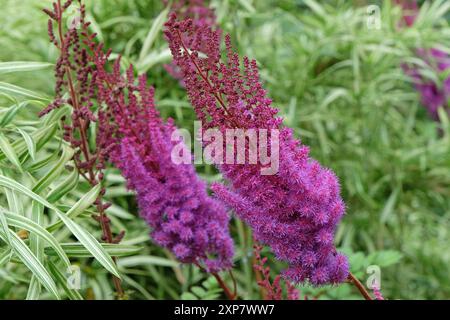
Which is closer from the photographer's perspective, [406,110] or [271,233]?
[271,233]

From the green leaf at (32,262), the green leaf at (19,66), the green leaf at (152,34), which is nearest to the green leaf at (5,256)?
the green leaf at (32,262)

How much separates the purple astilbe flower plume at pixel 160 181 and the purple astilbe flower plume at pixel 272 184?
14 cm

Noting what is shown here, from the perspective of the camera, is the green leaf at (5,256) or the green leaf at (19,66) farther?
the green leaf at (19,66)

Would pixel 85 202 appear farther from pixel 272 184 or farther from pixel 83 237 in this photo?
pixel 272 184

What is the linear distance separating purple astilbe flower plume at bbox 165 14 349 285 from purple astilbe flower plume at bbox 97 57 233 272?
142 mm

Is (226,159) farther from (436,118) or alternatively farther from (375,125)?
(436,118)

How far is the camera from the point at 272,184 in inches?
37.1

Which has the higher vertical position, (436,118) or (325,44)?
(325,44)

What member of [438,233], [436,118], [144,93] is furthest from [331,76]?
[144,93]

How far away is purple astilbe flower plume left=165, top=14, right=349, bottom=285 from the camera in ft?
3.05

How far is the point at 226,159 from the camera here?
95 centimetres

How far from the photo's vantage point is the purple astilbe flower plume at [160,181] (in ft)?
3.55

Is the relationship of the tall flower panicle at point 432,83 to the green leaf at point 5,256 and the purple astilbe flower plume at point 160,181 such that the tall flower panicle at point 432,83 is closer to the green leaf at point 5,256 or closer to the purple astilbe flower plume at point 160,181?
the purple astilbe flower plume at point 160,181
